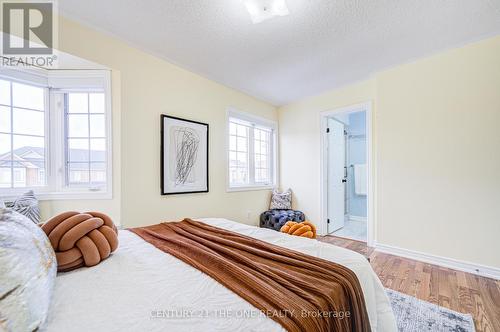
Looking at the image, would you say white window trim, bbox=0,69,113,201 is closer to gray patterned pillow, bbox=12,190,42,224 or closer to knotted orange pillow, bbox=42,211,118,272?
gray patterned pillow, bbox=12,190,42,224

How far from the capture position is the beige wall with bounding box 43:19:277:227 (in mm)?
2127

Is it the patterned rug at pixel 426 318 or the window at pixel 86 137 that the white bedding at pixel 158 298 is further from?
the window at pixel 86 137

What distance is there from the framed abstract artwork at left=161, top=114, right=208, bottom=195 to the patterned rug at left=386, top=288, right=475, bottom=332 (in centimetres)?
231

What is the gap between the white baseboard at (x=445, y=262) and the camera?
2.19 meters

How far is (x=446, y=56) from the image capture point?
97.5 inches

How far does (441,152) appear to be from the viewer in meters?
2.50

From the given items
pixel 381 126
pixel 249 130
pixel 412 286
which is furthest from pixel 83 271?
pixel 381 126

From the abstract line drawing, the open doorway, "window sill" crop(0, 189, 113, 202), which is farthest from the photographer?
the open doorway

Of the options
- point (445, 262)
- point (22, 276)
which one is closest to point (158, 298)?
point (22, 276)

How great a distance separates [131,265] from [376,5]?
251 centimetres

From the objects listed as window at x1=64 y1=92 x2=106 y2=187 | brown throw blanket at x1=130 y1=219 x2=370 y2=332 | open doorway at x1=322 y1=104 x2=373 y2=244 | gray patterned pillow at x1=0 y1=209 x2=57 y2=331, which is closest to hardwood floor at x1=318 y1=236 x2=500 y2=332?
open doorway at x1=322 y1=104 x2=373 y2=244

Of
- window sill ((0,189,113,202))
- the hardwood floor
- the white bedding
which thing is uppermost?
window sill ((0,189,113,202))

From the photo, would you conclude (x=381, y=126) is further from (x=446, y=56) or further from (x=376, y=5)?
(x=376, y=5)

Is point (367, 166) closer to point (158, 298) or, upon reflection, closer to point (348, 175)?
point (348, 175)
